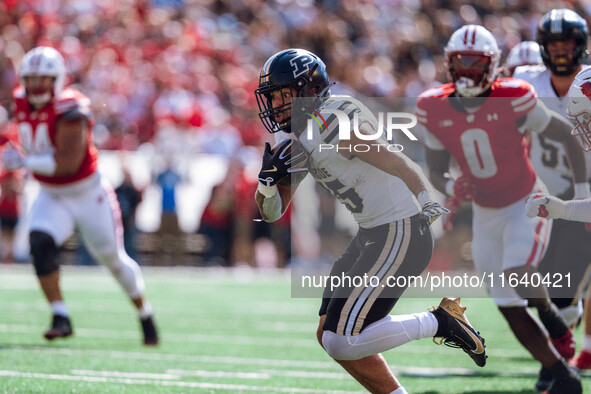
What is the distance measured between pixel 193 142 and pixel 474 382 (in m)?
8.53

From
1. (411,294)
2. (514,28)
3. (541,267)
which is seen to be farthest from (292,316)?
(514,28)

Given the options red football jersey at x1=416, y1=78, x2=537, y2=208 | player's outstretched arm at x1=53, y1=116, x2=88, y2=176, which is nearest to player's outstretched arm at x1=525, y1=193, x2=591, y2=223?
red football jersey at x1=416, y1=78, x2=537, y2=208

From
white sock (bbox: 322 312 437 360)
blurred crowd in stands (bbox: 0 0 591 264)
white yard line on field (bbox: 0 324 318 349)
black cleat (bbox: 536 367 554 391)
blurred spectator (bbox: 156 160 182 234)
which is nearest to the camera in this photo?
white sock (bbox: 322 312 437 360)

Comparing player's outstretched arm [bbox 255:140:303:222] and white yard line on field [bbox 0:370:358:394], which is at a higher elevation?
player's outstretched arm [bbox 255:140:303:222]

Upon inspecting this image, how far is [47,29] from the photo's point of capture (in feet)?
48.1

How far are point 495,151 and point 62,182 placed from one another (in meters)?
3.09

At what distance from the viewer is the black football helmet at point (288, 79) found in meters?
4.01

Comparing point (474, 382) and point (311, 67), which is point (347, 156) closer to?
point (311, 67)

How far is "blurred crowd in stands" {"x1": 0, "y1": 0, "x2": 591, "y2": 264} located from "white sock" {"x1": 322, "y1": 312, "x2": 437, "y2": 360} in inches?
354

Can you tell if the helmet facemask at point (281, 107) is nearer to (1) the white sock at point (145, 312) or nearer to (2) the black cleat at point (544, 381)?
(2) the black cleat at point (544, 381)

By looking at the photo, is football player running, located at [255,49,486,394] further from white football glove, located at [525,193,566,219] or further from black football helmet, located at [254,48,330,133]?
white football glove, located at [525,193,566,219]

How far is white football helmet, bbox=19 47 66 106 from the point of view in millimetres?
6777

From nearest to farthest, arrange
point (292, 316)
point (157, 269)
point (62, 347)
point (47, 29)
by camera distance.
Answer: point (62, 347)
point (292, 316)
point (157, 269)
point (47, 29)

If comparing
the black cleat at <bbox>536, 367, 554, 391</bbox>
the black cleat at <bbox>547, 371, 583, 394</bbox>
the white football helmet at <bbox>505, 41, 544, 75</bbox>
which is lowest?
the black cleat at <bbox>536, 367, 554, 391</bbox>
